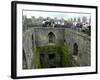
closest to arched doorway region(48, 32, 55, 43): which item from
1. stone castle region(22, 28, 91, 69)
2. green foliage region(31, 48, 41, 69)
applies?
stone castle region(22, 28, 91, 69)

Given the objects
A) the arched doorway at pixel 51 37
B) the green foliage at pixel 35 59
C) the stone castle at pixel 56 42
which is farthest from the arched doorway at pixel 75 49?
the green foliage at pixel 35 59

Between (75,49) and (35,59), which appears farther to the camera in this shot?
(75,49)

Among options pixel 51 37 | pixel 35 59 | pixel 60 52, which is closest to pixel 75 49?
pixel 60 52

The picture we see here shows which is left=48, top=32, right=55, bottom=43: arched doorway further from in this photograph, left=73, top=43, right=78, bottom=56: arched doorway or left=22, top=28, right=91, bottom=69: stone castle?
left=73, top=43, right=78, bottom=56: arched doorway

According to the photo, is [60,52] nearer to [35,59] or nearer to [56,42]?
[56,42]

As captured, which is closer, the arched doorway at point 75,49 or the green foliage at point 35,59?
the green foliage at point 35,59

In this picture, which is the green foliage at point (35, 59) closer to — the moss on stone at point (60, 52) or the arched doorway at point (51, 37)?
the moss on stone at point (60, 52)

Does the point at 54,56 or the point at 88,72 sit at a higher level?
the point at 54,56

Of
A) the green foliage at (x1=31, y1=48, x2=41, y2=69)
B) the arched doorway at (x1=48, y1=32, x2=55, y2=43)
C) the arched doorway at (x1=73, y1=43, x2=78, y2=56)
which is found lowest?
the green foliage at (x1=31, y1=48, x2=41, y2=69)

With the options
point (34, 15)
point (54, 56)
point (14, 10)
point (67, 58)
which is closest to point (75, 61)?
point (67, 58)

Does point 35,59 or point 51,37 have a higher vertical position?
point 51,37

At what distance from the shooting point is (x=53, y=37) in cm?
185
